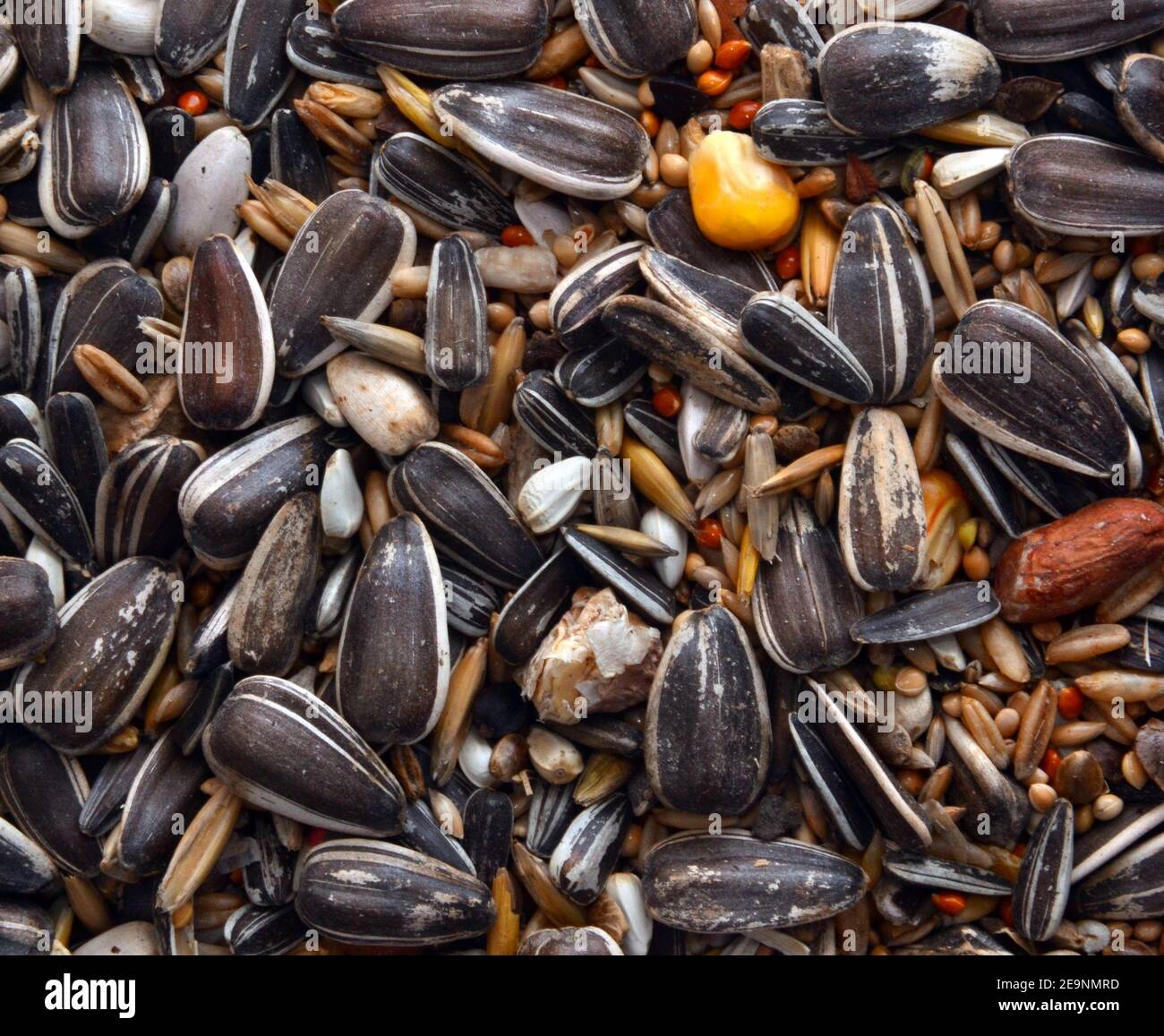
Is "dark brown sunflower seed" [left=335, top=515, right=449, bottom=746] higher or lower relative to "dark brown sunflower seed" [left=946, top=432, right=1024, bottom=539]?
lower

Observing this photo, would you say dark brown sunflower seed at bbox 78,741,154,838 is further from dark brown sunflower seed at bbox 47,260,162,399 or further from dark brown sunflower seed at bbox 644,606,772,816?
dark brown sunflower seed at bbox 644,606,772,816

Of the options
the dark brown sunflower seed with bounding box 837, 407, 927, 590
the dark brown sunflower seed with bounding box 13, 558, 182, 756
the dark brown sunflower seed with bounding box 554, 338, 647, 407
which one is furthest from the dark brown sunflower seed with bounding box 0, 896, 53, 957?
the dark brown sunflower seed with bounding box 837, 407, 927, 590

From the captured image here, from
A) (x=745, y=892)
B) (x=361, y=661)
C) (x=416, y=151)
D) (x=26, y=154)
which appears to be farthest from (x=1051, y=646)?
(x=26, y=154)

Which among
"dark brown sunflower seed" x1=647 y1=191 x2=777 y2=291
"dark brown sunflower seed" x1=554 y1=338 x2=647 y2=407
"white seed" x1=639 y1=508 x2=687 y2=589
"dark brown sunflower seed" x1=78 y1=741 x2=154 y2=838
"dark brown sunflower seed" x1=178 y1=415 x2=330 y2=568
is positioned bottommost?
"dark brown sunflower seed" x1=78 y1=741 x2=154 y2=838

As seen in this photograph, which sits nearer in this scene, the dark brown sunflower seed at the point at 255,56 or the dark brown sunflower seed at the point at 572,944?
the dark brown sunflower seed at the point at 572,944

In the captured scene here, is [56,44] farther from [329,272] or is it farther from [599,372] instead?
[599,372]

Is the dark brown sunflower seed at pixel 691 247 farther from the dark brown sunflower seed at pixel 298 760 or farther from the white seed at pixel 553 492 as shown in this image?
the dark brown sunflower seed at pixel 298 760

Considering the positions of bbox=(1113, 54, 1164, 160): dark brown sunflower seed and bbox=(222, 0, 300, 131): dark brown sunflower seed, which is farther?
bbox=(222, 0, 300, 131): dark brown sunflower seed

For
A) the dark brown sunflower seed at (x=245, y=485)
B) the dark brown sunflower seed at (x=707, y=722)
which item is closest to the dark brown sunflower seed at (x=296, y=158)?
the dark brown sunflower seed at (x=245, y=485)
